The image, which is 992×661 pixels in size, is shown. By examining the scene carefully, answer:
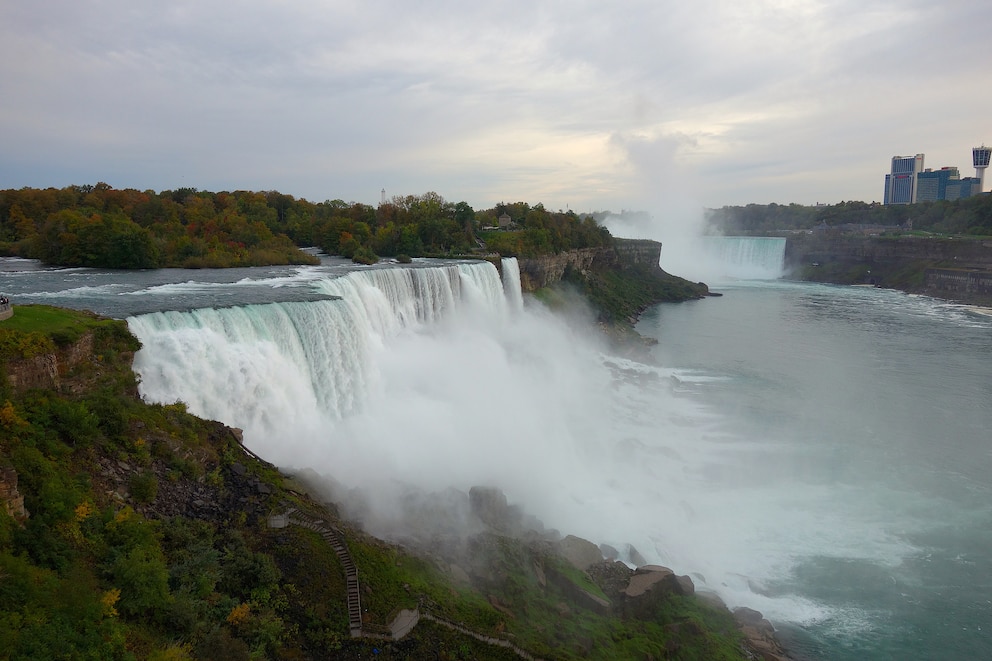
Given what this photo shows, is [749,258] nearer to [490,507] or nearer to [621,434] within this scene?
[621,434]

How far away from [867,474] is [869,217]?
100 m

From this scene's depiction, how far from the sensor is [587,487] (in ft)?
53.8

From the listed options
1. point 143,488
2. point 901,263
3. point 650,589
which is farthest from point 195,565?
point 901,263

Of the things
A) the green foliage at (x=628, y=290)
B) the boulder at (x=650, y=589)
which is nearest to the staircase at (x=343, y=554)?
the boulder at (x=650, y=589)

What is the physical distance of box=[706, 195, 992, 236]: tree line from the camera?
81.9 m

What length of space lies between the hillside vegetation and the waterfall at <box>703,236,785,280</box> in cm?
7345

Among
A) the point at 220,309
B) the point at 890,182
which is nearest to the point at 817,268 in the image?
the point at 220,309

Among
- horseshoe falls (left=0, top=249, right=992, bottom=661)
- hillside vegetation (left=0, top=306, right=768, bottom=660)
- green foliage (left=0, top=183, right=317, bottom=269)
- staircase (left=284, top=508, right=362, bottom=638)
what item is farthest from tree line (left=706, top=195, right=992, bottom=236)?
staircase (left=284, top=508, right=362, bottom=638)

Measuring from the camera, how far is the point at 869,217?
10238 cm

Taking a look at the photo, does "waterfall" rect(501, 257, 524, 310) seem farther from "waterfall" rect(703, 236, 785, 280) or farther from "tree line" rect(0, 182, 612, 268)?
"waterfall" rect(703, 236, 785, 280)

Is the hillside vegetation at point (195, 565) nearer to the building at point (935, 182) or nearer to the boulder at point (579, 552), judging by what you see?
the boulder at point (579, 552)

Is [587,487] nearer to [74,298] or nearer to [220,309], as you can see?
[220,309]

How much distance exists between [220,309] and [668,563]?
Answer: 426 inches

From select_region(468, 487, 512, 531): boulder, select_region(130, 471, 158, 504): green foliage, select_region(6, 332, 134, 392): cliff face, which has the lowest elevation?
select_region(468, 487, 512, 531): boulder
